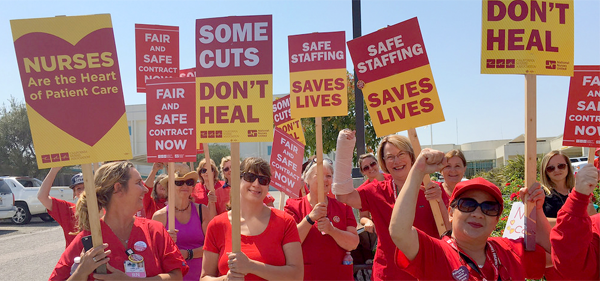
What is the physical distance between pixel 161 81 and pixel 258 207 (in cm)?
255

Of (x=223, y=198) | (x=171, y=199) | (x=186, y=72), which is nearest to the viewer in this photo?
(x=171, y=199)

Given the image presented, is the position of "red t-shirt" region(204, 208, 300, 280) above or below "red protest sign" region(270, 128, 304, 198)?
below

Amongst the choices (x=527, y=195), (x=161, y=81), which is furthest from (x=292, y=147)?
(x=527, y=195)

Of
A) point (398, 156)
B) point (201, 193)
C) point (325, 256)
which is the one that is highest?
point (398, 156)

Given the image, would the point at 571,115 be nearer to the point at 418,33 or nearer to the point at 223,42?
the point at 418,33

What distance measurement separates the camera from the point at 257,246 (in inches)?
145

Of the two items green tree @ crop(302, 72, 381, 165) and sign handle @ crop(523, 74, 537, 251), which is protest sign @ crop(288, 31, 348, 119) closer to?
sign handle @ crop(523, 74, 537, 251)

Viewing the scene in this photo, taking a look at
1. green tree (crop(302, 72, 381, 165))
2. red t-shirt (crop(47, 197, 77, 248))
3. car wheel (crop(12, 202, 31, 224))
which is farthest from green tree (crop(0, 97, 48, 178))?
red t-shirt (crop(47, 197, 77, 248))

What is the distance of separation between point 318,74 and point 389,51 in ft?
4.31

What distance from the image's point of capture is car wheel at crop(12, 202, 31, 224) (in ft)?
66.8

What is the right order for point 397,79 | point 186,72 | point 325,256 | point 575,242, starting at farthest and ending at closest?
point 186,72 → point 325,256 → point 397,79 → point 575,242

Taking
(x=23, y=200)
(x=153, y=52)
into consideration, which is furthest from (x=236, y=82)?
(x=23, y=200)

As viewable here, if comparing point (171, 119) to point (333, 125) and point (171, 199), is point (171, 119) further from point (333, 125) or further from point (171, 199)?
point (333, 125)

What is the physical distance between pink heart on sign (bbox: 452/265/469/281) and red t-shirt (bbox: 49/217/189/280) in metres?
1.80
